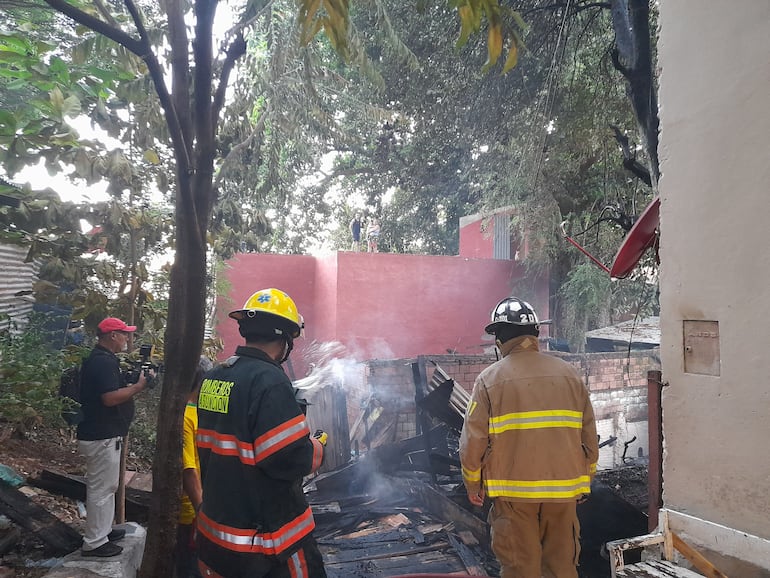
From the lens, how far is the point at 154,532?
282 cm

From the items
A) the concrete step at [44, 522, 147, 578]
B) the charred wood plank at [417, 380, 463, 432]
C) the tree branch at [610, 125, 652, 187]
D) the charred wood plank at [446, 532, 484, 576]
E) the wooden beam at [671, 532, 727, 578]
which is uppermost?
the tree branch at [610, 125, 652, 187]

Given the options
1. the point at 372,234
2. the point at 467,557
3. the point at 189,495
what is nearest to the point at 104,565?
the point at 189,495

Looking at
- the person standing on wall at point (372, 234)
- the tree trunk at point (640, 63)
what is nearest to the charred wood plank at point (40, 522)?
the tree trunk at point (640, 63)

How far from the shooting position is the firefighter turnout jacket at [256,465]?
7.34ft

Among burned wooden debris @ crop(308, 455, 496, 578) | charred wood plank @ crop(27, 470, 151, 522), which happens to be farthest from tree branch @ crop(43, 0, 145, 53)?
burned wooden debris @ crop(308, 455, 496, 578)

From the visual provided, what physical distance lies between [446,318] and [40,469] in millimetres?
8911

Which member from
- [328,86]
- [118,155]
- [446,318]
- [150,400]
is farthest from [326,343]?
[118,155]

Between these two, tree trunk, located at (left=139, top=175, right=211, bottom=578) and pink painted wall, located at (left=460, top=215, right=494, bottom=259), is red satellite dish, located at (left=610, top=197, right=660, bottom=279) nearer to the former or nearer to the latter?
tree trunk, located at (left=139, top=175, right=211, bottom=578)

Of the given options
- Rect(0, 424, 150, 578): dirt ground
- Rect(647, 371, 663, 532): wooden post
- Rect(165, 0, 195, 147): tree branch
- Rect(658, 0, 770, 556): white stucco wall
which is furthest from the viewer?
Rect(0, 424, 150, 578): dirt ground

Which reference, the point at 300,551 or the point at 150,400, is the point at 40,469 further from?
the point at 300,551

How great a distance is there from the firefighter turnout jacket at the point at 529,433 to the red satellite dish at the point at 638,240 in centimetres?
113

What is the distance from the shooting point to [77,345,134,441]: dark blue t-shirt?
12.0ft

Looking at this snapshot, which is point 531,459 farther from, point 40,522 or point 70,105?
point 70,105

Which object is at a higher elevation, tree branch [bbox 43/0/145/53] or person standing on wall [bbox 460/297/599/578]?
tree branch [bbox 43/0/145/53]
